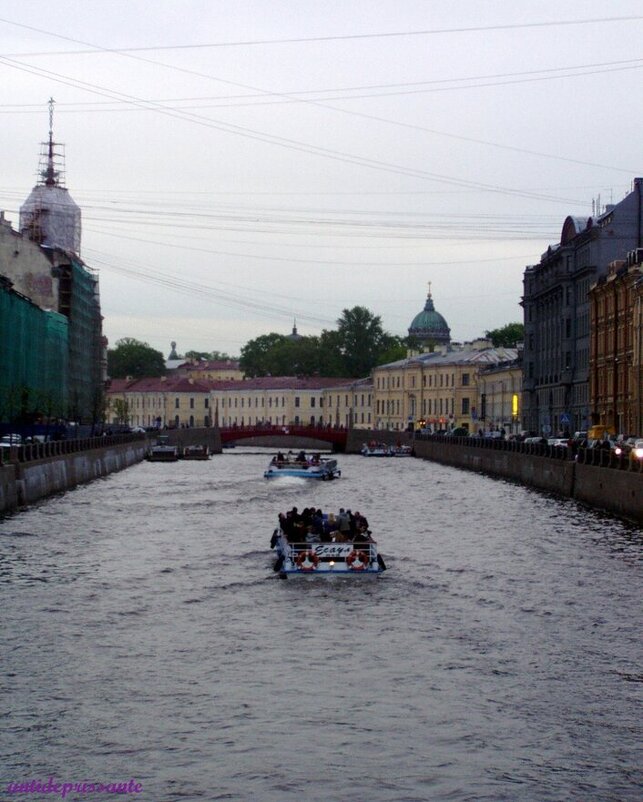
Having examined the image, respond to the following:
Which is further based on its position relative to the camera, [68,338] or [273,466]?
[68,338]

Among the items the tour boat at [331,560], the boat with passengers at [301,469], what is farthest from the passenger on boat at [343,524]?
the boat with passengers at [301,469]

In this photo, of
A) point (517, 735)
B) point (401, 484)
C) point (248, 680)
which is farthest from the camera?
point (401, 484)

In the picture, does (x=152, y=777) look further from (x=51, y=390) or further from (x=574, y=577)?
(x=51, y=390)

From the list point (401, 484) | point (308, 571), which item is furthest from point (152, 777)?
point (401, 484)

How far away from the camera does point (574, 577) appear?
118ft

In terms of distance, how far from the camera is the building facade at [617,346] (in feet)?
271

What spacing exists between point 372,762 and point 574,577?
17.7 meters

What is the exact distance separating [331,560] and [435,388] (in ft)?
463

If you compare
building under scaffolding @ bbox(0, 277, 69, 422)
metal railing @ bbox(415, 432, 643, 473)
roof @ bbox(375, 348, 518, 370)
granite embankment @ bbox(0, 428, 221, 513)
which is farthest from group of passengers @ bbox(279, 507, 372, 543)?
roof @ bbox(375, 348, 518, 370)

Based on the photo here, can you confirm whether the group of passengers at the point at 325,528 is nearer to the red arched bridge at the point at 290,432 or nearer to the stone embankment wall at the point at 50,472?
the stone embankment wall at the point at 50,472

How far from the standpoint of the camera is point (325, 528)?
121 ft

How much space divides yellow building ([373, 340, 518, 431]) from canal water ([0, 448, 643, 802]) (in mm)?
118516

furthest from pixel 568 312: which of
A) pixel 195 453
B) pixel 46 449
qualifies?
pixel 46 449

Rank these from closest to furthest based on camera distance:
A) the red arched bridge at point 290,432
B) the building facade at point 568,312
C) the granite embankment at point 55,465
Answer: the granite embankment at point 55,465 → the building facade at point 568,312 → the red arched bridge at point 290,432
